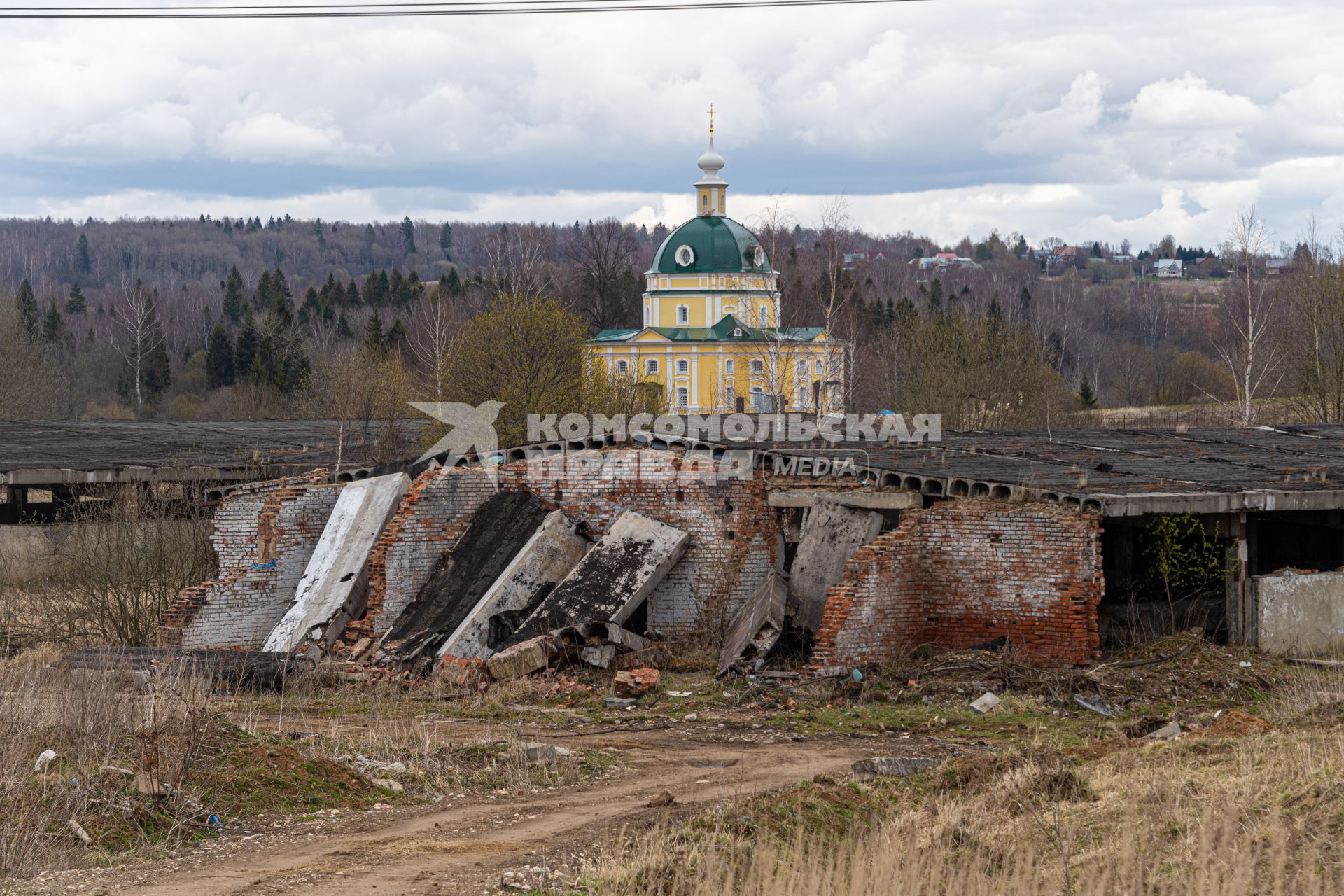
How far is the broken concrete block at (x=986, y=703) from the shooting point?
12906 mm

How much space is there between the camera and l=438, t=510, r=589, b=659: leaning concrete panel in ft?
50.0

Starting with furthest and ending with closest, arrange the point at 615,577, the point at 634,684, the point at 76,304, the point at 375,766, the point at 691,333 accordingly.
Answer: the point at 76,304 → the point at 691,333 → the point at 615,577 → the point at 634,684 → the point at 375,766

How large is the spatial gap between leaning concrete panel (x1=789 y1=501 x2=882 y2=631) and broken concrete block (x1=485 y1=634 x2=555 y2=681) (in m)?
2.91

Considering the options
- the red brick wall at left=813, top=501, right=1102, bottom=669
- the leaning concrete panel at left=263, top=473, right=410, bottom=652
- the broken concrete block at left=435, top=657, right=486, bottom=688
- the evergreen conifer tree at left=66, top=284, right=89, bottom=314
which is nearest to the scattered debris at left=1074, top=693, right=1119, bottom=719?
the red brick wall at left=813, top=501, right=1102, bottom=669

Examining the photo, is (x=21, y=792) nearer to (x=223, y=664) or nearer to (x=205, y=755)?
(x=205, y=755)

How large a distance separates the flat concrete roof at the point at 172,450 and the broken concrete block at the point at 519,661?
20.9ft

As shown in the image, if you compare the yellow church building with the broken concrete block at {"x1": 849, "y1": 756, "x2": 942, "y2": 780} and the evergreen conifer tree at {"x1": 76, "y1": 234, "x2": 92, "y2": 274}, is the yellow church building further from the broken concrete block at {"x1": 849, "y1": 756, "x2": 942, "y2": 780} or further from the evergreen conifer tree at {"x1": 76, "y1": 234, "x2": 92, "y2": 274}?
the evergreen conifer tree at {"x1": 76, "y1": 234, "x2": 92, "y2": 274}

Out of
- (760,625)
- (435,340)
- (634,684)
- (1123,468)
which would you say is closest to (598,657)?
(634,684)

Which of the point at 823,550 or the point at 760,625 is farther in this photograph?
the point at 823,550

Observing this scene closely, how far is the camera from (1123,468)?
17.1 m

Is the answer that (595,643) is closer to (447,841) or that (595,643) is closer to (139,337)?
(447,841)

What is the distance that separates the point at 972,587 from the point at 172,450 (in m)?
18.1

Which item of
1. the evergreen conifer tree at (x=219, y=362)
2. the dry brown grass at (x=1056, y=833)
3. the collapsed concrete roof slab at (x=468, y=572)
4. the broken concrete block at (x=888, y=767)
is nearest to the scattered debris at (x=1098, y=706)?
the dry brown grass at (x=1056, y=833)

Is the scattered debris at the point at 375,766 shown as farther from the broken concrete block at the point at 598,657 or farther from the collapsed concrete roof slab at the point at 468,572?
the collapsed concrete roof slab at the point at 468,572
